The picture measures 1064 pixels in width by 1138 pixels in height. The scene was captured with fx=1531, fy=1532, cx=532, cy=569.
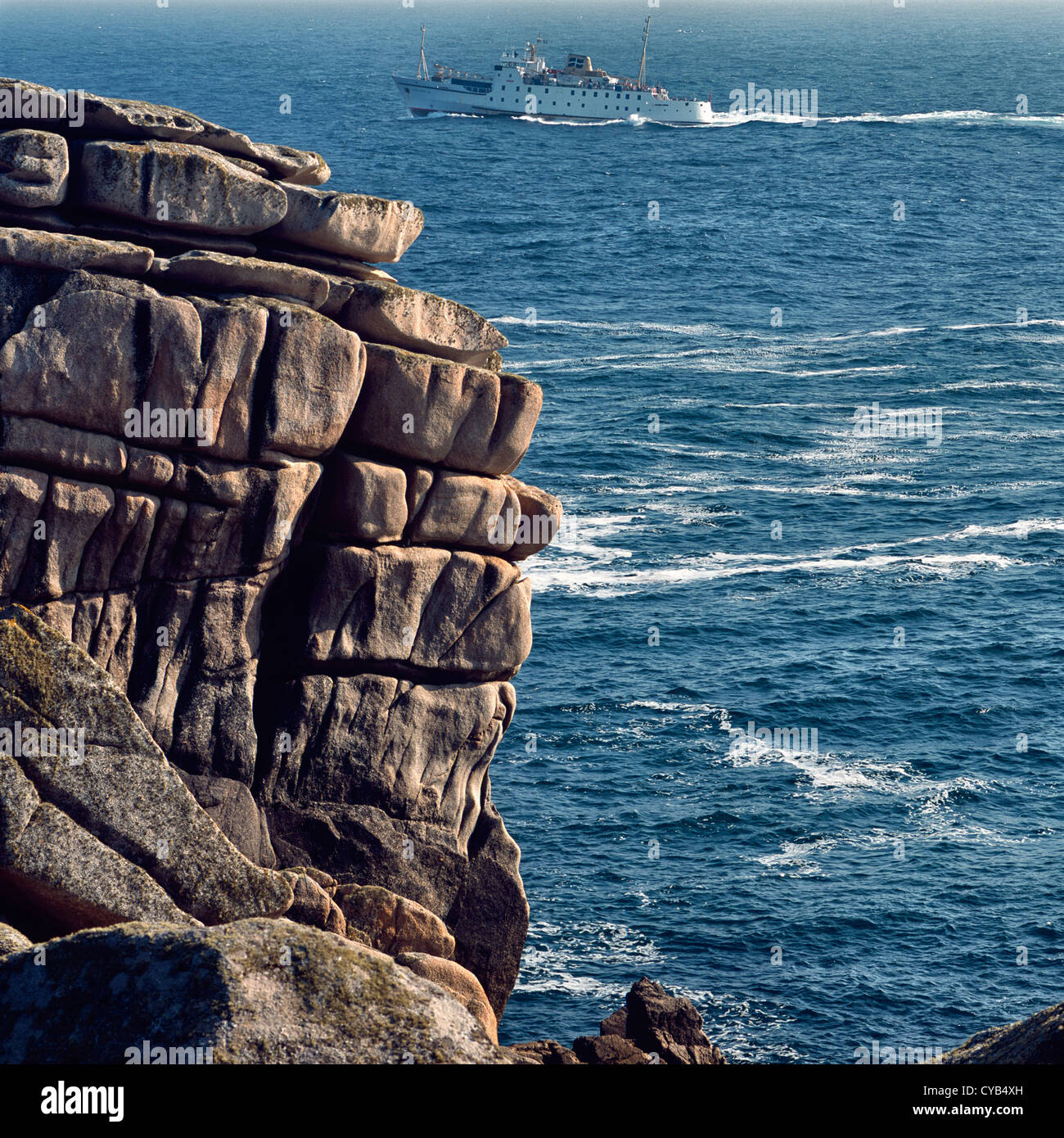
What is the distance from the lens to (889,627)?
9106 centimetres

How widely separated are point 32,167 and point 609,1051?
A: 28.5m

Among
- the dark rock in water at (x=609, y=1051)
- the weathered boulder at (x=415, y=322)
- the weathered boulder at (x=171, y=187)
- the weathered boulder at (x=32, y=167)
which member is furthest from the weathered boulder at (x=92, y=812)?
the dark rock in water at (x=609, y=1051)

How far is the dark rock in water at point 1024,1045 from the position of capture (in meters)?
25.1

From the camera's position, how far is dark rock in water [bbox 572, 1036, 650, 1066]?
43688 mm

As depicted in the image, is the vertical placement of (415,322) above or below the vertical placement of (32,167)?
below

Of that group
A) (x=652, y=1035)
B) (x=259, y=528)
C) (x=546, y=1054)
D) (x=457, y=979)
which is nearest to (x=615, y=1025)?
(x=652, y=1035)

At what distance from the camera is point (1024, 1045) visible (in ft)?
84.9

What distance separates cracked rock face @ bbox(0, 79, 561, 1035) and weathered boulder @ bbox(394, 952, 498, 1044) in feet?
0.68

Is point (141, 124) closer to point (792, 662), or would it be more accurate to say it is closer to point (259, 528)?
point (259, 528)

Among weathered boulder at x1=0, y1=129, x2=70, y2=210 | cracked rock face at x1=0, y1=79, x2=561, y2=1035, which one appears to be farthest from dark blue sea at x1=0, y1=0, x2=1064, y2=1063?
weathered boulder at x1=0, y1=129, x2=70, y2=210

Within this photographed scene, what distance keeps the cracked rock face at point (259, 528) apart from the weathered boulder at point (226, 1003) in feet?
25.4
